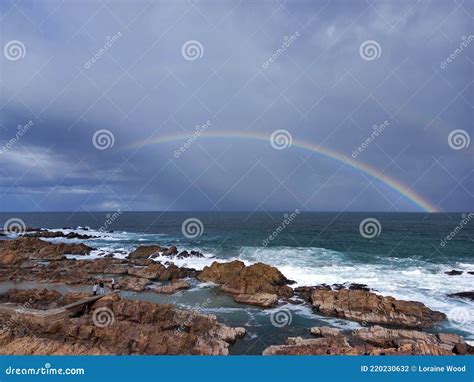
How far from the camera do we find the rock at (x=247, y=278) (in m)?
24.1

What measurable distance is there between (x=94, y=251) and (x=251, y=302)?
98.9ft

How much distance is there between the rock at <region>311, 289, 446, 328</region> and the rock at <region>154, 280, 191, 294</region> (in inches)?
405

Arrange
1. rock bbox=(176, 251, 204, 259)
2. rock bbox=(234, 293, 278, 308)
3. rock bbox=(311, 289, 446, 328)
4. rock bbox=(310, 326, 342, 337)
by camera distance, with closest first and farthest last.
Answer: rock bbox=(310, 326, 342, 337) < rock bbox=(311, 289, 446, 328) < rock bbox=(234, 293, 278, 308) < rock bbox=(176, 251, 204, 259)

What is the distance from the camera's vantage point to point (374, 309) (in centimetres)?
1972

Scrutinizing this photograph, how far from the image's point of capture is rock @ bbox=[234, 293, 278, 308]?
2130 centimetres

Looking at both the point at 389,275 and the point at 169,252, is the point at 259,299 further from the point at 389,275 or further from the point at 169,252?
the point at 169,252

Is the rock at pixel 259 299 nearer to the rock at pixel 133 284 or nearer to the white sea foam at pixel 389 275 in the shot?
the white sea foam at pixel 389 275

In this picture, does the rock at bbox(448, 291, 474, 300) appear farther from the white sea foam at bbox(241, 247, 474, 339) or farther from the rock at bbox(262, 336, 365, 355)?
the rock at bbox(262, 336, 365, 355)

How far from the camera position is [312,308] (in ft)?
68.3

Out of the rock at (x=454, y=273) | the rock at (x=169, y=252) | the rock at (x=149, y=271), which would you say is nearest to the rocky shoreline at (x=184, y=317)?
the rock at (x=149, y=271)

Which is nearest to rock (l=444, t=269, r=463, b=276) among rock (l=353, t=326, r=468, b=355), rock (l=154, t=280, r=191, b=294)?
rock (l=353, t=326, r=468, b=355)

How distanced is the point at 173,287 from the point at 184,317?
8352 millimetres

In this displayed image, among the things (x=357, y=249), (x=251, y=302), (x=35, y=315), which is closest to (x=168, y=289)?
(x=251, y=302)

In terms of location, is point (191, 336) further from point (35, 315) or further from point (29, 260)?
point (29, 260)
